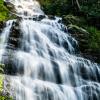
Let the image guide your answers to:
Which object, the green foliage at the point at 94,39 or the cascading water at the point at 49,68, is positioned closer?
the cascading water at the point at 49,68

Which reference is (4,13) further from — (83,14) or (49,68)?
(49,68)

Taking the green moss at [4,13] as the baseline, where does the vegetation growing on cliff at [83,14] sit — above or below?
below

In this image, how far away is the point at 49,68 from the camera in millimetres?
13422

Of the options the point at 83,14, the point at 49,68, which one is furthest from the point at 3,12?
the point at 49,68

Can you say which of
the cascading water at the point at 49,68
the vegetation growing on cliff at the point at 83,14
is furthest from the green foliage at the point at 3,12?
the cascading water at the point at 49,68

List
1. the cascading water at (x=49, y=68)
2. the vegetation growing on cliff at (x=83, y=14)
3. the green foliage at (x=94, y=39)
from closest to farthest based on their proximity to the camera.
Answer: the cascading water at (x=49, y=68), the green foliage at (x=94, y=39), the vegetation growing on cliff at (x=83, y=14)

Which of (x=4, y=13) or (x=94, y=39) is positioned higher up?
(x=4, y=13)

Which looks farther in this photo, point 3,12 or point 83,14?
point 83,14

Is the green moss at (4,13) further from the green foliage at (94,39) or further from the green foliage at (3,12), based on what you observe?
the green foliage at (94,39)

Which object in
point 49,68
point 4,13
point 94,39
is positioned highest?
point 4,13

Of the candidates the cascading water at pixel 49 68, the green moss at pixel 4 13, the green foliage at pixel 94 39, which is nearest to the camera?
the cascading water at pixel 49 68

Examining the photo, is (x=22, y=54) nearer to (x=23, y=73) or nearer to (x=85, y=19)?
(x=23, y=73)

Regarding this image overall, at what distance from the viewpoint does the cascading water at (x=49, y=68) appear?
12.0 meters

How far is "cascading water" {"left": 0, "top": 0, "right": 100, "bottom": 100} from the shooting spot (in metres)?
12.0
